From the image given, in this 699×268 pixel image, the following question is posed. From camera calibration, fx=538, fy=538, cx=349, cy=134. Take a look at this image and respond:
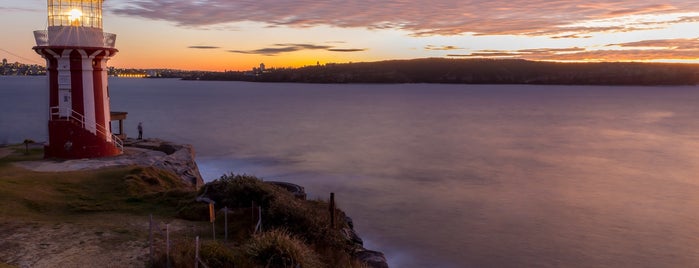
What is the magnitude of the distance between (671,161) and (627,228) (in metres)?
22.0

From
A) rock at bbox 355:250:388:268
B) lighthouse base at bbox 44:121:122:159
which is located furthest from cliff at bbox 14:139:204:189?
rock at bbox 355:250:388:268

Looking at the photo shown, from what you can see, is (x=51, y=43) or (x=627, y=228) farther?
(x=627, y=228)

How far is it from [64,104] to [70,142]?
4.85ft

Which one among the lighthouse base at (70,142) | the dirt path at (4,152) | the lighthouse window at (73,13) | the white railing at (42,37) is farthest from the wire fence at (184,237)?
the dirt path at (4,152)

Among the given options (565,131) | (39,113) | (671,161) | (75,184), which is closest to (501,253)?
(75,184)

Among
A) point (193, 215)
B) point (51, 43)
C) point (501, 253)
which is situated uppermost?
point (51, 43)

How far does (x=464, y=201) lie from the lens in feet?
85.2

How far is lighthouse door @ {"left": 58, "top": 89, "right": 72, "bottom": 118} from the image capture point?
2066 centimetres

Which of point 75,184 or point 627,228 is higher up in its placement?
point 75,184

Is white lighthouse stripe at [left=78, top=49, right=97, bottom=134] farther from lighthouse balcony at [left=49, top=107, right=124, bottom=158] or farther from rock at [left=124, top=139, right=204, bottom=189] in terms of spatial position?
rock at [left=124, top=139, right=204, bottom=189]

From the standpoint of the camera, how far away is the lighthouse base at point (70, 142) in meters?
20.6

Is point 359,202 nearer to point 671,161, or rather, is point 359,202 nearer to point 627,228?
point 627,228

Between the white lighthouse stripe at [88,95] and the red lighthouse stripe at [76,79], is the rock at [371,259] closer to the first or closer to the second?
the white lighthouse stripe at [88,95]

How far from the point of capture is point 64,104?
20.7 meters
